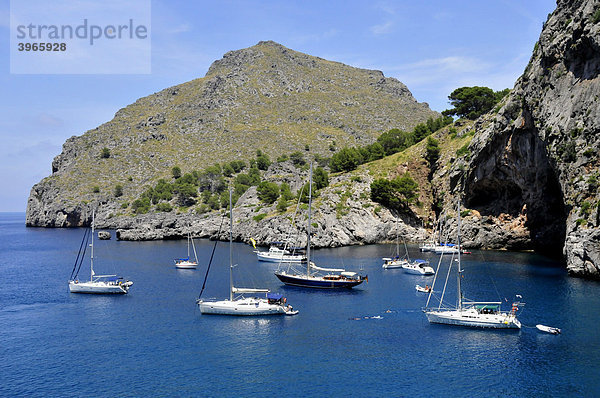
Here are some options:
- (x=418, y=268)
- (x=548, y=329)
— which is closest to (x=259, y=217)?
(x=418, y=268)

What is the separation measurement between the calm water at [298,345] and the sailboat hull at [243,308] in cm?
128

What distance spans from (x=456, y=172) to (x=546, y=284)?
2625 inches

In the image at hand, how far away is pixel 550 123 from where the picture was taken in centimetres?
9200

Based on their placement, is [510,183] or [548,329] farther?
[510,183]

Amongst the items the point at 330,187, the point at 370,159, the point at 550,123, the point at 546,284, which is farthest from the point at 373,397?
the point at 370,159

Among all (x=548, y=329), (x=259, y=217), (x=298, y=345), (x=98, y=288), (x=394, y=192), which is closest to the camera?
(x=298, y=345)

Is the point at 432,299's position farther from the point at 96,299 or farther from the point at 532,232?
the point at 532,232

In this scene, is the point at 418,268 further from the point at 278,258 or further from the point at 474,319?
the point at 474,319

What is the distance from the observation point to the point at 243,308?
63.2m

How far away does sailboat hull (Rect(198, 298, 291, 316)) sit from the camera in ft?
207

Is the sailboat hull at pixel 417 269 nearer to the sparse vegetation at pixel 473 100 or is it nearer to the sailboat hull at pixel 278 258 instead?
the sailboat hull at pixel 278 258

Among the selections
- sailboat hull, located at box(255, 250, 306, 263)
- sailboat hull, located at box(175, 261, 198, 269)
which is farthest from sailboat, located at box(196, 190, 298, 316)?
sailboat hull, located at box(255, 250, 306, 263)

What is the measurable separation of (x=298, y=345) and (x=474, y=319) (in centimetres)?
2309

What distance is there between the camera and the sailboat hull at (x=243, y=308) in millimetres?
63188
